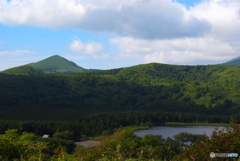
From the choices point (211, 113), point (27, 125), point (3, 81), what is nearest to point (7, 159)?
point (27, 125)

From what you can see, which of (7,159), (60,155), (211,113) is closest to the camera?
(7,159)

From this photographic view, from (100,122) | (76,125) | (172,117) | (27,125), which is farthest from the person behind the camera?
(172,117)

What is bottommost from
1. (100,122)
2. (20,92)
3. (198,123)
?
(198,123)

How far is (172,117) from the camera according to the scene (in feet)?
541

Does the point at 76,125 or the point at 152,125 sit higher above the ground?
the point at 76,125

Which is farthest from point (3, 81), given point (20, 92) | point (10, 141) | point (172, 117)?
point (10, 141)

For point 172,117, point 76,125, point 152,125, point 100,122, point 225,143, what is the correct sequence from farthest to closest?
1. point 172,117
2. point 152,125
3. point 100,122
4. point 76,125
5. point 225,143

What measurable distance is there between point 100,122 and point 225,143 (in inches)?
4597

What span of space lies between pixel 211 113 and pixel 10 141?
656 feet

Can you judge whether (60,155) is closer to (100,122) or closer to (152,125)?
(100,122)

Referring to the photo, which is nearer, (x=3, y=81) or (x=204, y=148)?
(x=204, y=148)

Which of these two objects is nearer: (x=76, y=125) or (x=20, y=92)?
(x=76, y=125)

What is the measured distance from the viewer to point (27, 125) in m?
95.8

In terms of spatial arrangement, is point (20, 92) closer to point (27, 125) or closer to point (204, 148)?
point (27, 125)
